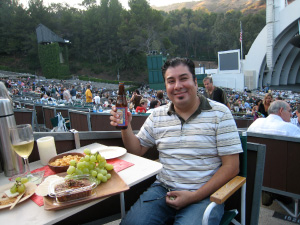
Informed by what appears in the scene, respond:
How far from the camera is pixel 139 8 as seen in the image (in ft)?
145

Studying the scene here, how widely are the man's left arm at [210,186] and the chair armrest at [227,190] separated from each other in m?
0.06

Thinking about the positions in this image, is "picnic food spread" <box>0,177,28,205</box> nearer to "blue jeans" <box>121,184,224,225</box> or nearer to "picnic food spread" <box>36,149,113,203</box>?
"picnic food spread" <box>36,149,113,203</box>

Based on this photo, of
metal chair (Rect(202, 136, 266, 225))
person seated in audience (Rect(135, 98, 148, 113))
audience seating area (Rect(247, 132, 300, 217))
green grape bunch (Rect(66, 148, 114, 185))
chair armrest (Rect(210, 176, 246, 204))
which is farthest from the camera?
person seated in audience (Rect(135, 98, 148, 113))

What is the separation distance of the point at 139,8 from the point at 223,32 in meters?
23.0

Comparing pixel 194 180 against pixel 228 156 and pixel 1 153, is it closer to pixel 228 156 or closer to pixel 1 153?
pixel 228 156

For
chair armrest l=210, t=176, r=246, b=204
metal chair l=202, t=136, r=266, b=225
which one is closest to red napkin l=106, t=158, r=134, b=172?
chair armrest l=210, t=176, r=246, b=204

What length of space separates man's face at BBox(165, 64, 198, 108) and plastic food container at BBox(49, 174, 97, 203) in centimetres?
97

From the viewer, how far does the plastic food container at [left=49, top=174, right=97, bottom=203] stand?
45.3 inches

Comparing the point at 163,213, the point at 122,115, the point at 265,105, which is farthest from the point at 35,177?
the point at 265,105

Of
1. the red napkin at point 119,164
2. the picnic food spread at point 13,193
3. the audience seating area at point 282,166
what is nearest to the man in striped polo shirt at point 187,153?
the red napkin at point 119,164

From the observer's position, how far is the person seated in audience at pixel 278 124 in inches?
105

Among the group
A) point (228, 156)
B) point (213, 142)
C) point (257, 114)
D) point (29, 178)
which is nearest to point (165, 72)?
point (213, 142)

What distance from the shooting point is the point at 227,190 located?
1557 mm

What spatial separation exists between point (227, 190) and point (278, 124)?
1.60 metres
